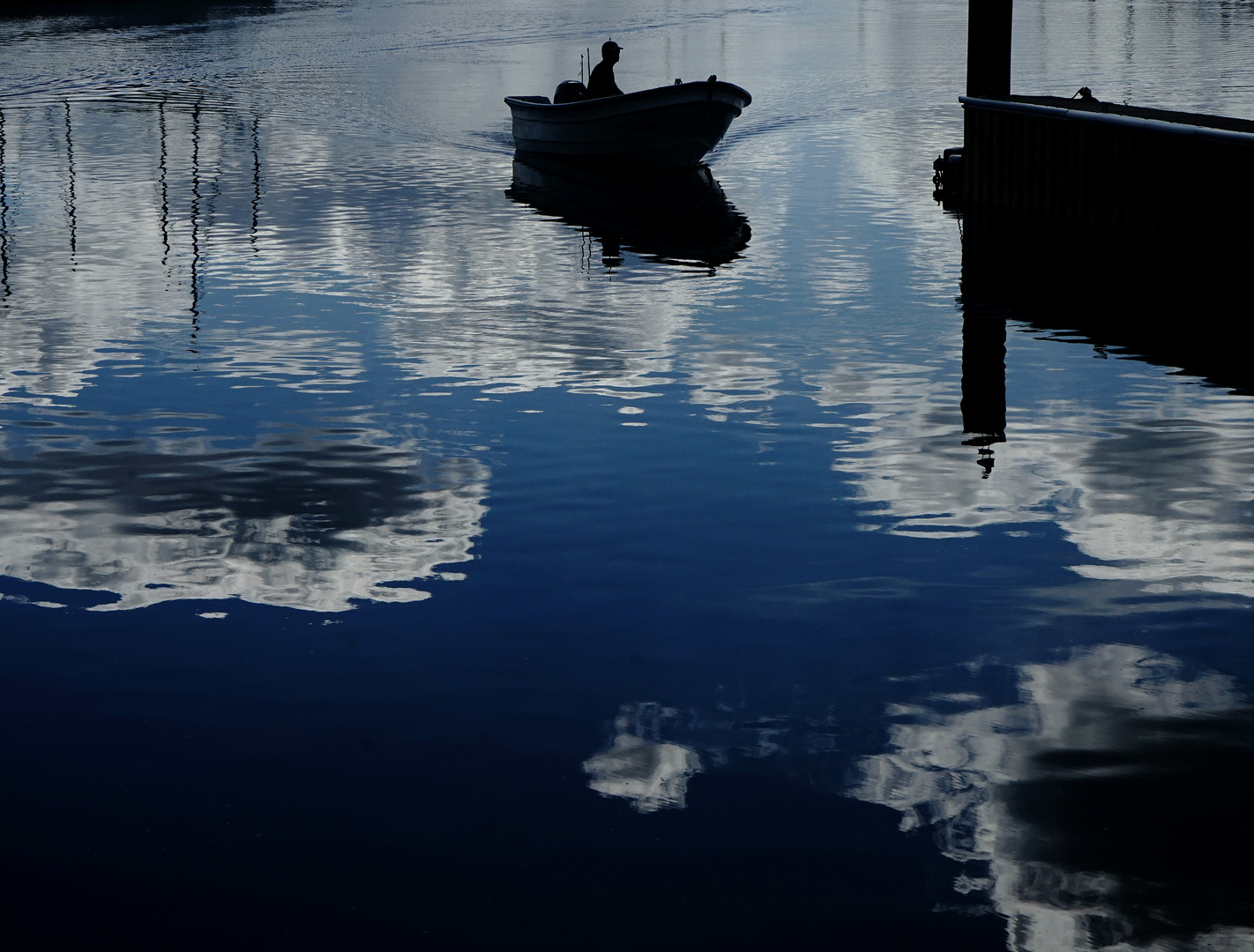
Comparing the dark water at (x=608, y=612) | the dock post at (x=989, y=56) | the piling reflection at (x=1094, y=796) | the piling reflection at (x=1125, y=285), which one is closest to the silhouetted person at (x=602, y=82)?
the dock post at (x=989, y=56)

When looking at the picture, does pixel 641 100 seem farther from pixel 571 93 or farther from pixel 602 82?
pixel 571 93

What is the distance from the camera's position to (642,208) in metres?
25.7

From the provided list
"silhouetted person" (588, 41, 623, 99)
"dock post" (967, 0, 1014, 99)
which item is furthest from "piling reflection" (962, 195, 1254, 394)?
"silhouetted person" (588, 41, 623, 99)

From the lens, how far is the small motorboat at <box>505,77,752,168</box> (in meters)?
28.8

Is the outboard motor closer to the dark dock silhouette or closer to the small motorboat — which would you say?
the small motorboat

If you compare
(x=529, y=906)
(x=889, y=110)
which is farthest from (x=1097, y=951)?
(x=889, y=110)

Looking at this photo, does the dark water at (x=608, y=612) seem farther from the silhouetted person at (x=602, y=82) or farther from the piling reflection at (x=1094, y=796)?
the silhouetted person at (x=602, y=82)

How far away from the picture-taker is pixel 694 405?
1233 cm

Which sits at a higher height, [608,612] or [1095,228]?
[1095,228]

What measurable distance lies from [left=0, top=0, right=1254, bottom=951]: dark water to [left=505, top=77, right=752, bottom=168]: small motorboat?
9.69 meters

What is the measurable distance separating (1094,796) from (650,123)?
2463 centimetres

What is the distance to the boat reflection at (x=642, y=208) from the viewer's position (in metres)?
21.1

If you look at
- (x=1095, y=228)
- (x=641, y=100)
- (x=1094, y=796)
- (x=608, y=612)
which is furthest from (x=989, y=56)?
(x=1094, y=796)

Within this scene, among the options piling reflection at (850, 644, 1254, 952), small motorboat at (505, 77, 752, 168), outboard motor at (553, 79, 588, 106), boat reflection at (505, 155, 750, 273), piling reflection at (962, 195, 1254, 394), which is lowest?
piling reflection at (850, 644, 1254, 952)
